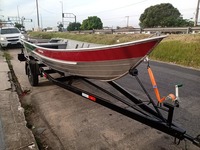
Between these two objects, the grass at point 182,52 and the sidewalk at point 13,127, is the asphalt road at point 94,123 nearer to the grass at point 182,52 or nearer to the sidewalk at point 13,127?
the sidewalk at point 13,127

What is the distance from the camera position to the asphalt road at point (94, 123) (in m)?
2.87

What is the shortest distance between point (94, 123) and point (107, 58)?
1280 mm

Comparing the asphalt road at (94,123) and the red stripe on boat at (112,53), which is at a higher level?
the red stripe on boat at (112,53)

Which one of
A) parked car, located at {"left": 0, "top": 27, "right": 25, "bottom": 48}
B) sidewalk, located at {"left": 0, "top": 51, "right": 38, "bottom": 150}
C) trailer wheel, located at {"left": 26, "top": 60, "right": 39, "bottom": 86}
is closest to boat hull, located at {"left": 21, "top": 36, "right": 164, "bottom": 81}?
sidewalk, located at {"left": 0, "top": 51, "right": 38, "bottom": 150}

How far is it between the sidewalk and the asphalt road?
24 cm

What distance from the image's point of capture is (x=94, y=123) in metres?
3.45

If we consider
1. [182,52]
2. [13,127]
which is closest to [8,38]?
[182,52]

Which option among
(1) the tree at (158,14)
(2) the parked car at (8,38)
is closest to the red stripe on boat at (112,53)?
(2) the parked car at (8,38)

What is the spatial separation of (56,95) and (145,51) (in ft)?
9.81

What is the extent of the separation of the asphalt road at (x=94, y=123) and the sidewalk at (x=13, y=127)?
0.80ft

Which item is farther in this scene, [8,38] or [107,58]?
[8,38]

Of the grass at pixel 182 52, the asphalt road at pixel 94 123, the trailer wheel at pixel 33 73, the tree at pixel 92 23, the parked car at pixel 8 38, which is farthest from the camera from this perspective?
the tree at pixel 92 23

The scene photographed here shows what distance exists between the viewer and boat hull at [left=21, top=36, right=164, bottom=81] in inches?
104

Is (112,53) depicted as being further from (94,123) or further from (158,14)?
(158,14)
